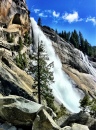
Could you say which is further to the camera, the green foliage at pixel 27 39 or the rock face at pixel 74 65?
the green foliage at pixel 27 39

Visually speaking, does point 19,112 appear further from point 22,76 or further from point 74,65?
point 74,65

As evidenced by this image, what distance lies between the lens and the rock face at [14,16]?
8407cm

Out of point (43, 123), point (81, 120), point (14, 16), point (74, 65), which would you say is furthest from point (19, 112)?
point (74, 65)

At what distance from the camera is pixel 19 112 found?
2223 cm

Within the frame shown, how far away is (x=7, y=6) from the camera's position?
282 ft

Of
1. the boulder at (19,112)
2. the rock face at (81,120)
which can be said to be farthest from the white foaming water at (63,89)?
the boulder at (19,112)

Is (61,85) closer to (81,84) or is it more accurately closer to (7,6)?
(81,84)

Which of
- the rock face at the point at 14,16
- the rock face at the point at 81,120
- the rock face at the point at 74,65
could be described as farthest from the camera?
the rock face at the point at 74,65

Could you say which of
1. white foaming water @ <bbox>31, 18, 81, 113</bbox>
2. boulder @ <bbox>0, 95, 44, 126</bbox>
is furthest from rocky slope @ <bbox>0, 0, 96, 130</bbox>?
white foaming water @ <bbox>31, 18, 81, 113</bbox>

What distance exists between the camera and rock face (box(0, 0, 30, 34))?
84.1 metres

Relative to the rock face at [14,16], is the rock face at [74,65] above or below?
below

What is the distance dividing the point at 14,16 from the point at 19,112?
7119 centimetres

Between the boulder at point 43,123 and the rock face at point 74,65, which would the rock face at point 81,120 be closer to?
the boulder at point 43,123

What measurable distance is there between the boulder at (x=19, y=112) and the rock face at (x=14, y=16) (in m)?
62.2
